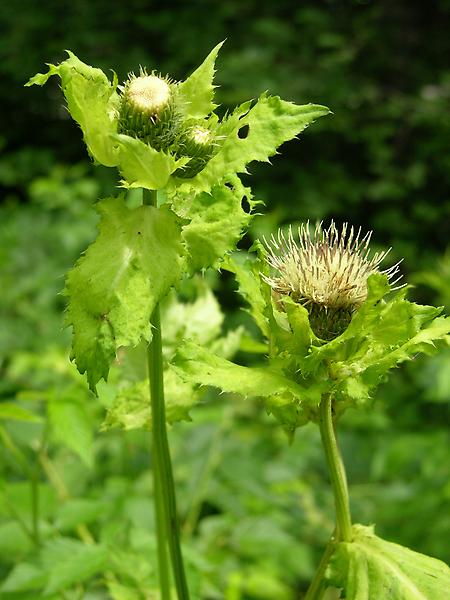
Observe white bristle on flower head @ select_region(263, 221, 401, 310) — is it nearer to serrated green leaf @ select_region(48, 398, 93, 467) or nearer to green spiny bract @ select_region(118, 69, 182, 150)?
green spiny bract @ select_region(118, 69, 182, 150)

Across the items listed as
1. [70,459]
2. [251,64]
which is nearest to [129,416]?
[70,459]

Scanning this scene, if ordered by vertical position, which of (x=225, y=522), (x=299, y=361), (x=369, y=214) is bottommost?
(x=299, y=361)

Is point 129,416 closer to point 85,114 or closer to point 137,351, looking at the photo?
point 137,351

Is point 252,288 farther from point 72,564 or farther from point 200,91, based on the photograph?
point 72,564

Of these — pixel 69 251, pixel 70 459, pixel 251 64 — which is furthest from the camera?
pixel 251 64

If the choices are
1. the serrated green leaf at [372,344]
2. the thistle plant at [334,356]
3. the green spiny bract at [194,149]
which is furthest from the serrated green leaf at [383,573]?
the green spiny bract at [194,149]

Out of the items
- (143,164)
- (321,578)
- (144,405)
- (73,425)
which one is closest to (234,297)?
(73,425)
